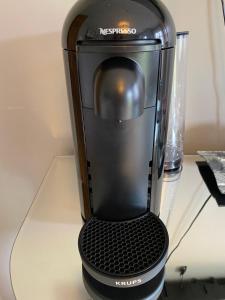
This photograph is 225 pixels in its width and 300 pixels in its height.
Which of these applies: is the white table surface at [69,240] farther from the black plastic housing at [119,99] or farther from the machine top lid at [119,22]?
the machine top lid at [119,22]

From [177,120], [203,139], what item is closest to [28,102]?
[177,120]

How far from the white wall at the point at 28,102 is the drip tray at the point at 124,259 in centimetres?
43

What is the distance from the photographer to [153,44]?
1.33 feet

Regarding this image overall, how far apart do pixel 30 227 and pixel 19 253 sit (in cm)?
7

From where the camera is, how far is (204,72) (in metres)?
0.79

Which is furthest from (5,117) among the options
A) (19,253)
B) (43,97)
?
(19,253)

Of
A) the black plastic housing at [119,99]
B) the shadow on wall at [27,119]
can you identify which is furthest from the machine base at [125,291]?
the shadow on wall at [27,119]

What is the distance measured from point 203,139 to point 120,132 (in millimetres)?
498

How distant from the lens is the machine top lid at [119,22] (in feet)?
1.27

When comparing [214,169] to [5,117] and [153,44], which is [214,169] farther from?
[5,117]

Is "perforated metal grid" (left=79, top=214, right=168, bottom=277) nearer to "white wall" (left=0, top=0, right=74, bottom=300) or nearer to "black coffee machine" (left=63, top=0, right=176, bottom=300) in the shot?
"black coffee machine" (left=63, top=0, right=176, bottom=300)

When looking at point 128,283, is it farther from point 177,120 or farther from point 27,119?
point 27,119

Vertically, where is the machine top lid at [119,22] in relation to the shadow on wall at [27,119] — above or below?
above

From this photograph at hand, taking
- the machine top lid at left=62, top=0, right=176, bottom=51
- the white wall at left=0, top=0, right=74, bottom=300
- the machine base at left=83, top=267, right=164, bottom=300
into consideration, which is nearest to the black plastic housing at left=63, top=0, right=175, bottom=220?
the machine top lid at left=62, top=0, right=176, bottom=51
